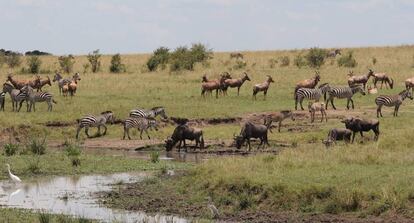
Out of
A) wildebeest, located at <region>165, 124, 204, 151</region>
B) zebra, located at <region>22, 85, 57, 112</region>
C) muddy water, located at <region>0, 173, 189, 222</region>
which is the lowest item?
muddy water, located at <region>0, 173, 189, 222</region>

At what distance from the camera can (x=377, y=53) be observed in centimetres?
6931

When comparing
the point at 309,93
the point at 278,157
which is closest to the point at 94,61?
the point at 309,93

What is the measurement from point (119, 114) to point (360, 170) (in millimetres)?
15769

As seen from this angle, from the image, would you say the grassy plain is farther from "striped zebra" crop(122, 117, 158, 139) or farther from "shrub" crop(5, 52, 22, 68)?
"shrub" crop(5, 52, 22, 68)

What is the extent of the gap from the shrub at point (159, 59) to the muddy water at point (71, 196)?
109ft

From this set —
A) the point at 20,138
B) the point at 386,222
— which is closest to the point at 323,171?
the point at 386,222

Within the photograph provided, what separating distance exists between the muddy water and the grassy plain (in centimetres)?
163

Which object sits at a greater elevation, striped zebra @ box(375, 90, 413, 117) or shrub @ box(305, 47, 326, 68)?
shrub @ box(305, 47, 326, 68)

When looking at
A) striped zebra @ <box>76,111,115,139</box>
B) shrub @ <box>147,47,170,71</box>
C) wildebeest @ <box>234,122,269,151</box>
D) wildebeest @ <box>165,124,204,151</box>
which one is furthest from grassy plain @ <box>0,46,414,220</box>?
shrub @ <box>147,47,170,71</box>

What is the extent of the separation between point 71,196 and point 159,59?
125ft

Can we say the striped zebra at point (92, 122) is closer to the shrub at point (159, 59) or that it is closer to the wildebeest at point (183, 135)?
the wildebeest at point (183, 135)

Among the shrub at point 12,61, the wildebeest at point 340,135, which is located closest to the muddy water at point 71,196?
the wildebeest at point 340,135

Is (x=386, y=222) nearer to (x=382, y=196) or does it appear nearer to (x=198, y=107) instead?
(x=382, y=196)

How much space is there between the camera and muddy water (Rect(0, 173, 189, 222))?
1459 centimetres
